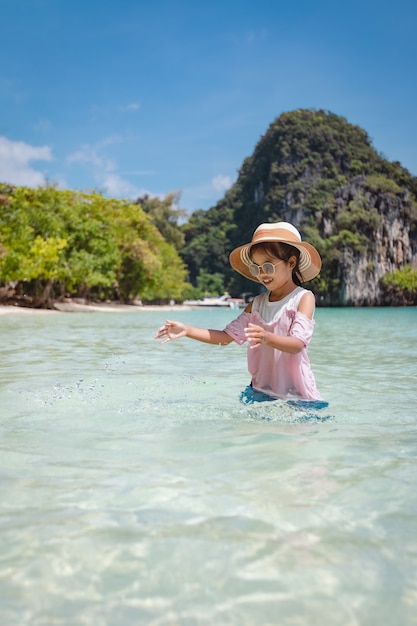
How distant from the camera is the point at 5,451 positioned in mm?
3129

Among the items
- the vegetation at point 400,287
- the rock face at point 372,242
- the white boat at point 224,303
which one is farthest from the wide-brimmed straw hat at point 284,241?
the white boat at point 224,303

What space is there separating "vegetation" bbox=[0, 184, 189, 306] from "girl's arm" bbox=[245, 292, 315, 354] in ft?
88.0

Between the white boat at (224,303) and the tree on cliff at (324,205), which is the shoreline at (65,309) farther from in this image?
the white boat at (224,303)

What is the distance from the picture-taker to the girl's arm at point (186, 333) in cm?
373

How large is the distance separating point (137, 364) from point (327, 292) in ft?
171

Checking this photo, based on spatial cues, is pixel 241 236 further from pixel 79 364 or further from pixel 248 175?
pixel 79 364

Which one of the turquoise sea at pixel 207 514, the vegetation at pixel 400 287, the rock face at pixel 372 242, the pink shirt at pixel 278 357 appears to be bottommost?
the turquoise sea at pixel 207 514

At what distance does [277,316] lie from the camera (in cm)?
384

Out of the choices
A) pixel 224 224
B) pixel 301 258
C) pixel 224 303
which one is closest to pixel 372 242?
pixel 224 303

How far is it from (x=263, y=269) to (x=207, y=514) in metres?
1.87

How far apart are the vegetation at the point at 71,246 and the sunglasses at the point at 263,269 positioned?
87.3 feet

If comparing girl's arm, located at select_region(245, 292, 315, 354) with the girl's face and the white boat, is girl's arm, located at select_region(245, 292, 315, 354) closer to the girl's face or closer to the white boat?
the girl's face

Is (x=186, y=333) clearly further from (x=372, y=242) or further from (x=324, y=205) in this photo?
(x=324, y=205)

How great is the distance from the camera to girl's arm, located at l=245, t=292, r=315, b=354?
3.31 m
